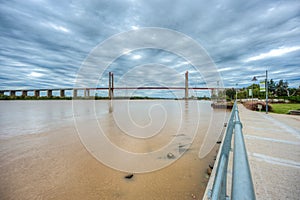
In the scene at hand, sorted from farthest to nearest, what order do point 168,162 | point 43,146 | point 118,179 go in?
point 43,146
point 168,162
point 118,179

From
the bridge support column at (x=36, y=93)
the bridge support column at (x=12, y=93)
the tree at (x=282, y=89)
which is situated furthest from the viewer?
the bridge support column at (x=36, y=93)

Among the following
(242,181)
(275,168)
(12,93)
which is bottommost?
(275,168)

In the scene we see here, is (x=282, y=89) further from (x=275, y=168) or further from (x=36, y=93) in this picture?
(x=36, y=93)

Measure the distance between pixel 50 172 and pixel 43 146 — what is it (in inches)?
70.0

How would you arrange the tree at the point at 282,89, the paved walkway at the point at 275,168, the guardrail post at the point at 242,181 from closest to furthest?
the guardrail post at the point at 242,181 < the paved walkway at the point at 275,168 < the tree at the point at 282,89

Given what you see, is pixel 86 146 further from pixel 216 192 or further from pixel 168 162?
pixel 216 192

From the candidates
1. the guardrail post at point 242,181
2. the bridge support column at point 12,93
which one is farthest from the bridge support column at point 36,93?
the guardrail post at point 242,181

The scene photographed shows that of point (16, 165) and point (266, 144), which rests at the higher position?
point (266, 144)

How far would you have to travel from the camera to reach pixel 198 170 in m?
2.90

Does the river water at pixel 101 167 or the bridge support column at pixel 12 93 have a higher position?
the bridge support column at pixel 12 93

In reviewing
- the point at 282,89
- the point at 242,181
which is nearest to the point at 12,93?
the point at 242,181

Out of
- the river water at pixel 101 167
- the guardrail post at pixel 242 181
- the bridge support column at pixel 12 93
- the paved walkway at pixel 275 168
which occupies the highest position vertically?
the bridge support column at pixel 12 93

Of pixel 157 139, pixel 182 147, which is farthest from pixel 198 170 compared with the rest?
pixel 157 139

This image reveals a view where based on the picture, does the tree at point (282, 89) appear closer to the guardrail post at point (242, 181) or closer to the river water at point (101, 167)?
the river water at point (101, 167)
